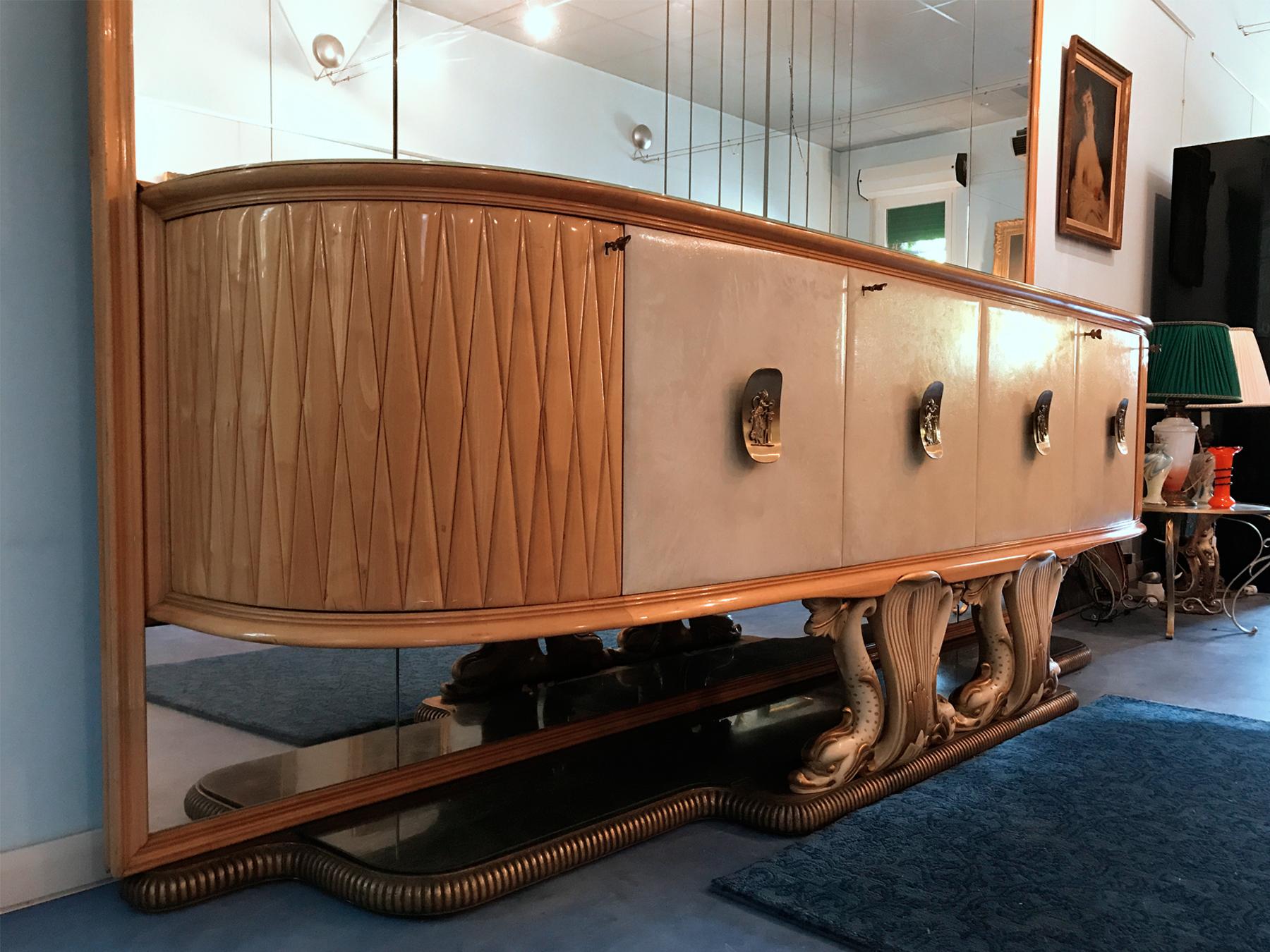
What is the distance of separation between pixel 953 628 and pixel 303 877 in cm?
239

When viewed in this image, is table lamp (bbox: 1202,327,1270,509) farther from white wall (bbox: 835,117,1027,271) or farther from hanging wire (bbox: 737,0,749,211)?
hanging wire (bbox: 737,0,749,211)

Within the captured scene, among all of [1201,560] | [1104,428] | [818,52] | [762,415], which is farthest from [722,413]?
[1201,560]

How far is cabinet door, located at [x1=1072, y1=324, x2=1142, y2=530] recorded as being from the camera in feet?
8.66

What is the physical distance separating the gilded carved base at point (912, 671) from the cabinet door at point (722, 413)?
0.74 feet

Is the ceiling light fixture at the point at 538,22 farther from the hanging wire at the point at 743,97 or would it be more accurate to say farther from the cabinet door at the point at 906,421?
the cabinet door at the point at 906,421

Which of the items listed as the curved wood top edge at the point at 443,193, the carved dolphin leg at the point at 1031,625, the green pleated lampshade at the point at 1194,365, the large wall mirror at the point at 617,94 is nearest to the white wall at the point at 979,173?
the large wall mirror at the point at 617,94

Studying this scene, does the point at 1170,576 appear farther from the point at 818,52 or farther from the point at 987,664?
the point at 818,52

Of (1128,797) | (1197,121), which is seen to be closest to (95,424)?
(1128,797)

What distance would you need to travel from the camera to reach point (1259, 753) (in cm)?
230

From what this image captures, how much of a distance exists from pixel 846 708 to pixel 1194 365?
277cm

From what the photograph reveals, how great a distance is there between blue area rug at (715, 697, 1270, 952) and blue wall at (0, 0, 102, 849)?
1022mm

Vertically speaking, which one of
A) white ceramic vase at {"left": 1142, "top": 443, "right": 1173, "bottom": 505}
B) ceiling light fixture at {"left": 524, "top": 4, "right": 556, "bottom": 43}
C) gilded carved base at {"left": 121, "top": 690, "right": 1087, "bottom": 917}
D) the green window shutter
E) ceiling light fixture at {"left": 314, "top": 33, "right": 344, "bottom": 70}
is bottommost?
gilded carved base at {"left": 121, "top": 690, "right": 1087, "bottom": 917}

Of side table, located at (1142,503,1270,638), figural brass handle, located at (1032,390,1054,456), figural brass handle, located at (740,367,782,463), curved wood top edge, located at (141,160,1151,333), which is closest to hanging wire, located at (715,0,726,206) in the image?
curved wood top edge, located at (141,160,1151,333)

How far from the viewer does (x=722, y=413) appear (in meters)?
1.58
